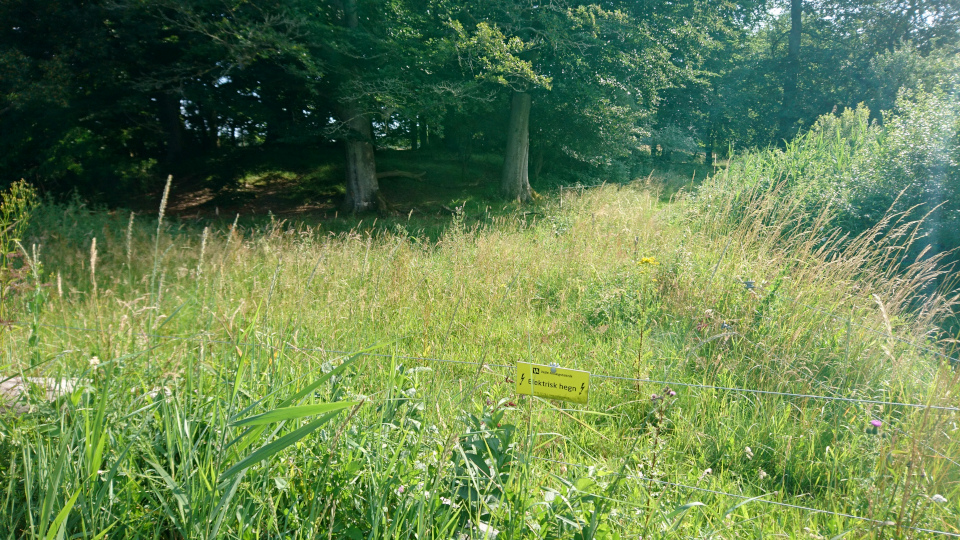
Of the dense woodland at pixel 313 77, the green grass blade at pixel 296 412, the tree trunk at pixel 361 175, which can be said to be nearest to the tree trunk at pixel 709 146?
the dense woodland at pixel 313 77

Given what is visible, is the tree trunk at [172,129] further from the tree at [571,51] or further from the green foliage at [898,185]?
the green foliage at [898,185]

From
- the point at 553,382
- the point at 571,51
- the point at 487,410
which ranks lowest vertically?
the point at 487,410

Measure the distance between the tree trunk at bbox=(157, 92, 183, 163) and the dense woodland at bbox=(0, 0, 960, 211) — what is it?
0.07m

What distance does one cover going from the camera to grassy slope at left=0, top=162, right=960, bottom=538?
5.52 ft

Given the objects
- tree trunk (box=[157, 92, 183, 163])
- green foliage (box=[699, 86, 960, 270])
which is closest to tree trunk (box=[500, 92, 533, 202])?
green foliage (box=[699, 86, 960, 270])

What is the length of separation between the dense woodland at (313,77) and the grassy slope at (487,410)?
6.06 m

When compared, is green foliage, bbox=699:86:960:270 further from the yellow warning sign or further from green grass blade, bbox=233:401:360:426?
green grass blade, bbox=233:401:360:426

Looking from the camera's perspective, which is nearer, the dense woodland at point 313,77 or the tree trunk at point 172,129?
the dense woodland at point 313,77

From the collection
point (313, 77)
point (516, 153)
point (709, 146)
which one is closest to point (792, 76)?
point (709, 146)

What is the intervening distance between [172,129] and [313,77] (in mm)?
8784

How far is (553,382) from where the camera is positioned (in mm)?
2139

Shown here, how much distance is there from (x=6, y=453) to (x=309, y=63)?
32.4 ft

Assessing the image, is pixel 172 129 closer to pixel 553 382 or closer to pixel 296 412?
pixel 553 382

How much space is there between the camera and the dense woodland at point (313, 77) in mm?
10766
